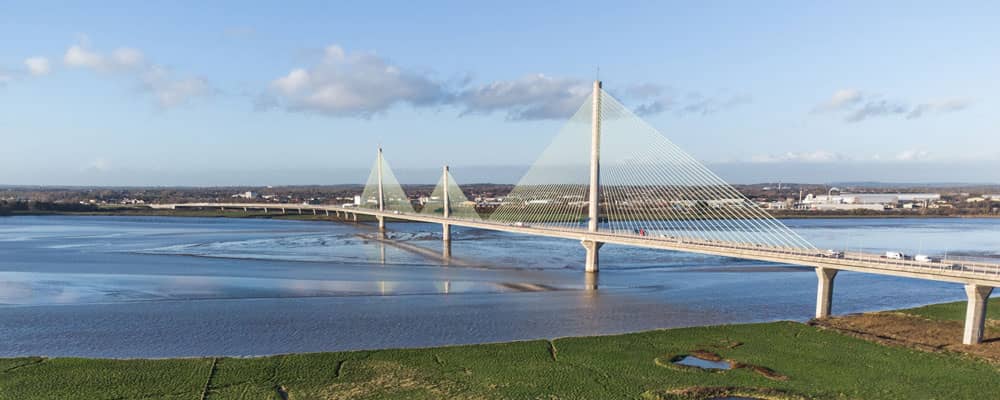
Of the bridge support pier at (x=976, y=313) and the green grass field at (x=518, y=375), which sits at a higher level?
the bridge support pier at (x=976, y=313)

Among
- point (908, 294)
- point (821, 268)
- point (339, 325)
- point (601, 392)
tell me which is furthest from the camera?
point (908, 294)

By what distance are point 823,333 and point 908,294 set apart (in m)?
14.1

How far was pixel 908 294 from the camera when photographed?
32.8 m

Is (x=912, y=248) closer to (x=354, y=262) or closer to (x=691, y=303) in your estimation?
(x=691, y=303)

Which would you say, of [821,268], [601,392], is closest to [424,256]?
[821,268]

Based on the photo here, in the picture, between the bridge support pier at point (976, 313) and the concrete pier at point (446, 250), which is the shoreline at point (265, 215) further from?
the bridge support pier at point (976, 313)

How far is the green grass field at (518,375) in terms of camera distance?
1599 centimetres

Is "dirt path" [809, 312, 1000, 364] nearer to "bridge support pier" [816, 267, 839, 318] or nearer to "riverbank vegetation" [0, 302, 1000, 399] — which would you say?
"bridge support pier" [816, 267, 839, 318]

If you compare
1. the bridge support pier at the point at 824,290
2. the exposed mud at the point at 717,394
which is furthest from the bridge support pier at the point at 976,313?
the exposed mud at the point at 717,394

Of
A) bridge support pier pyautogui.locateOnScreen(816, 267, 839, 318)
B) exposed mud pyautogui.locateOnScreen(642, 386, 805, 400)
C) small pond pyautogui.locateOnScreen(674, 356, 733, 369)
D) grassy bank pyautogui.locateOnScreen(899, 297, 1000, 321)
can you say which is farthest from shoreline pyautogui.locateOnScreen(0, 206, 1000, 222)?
exposed mud pyautogui.locateOnScreen(642, 386, 805, 400)

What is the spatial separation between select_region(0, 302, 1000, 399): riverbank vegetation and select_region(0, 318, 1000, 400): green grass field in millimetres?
31

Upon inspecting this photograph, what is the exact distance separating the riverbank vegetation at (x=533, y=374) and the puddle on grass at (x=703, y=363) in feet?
0.93

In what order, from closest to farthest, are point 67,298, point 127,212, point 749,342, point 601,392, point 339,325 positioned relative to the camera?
1. point 601,392
2. point 749,342
3. point 339,325
4. point 67,298
5. point 127,212

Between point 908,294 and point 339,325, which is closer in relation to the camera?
point 339,325
